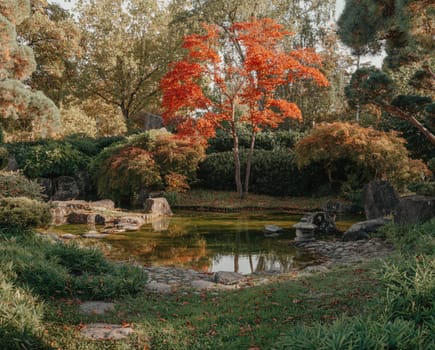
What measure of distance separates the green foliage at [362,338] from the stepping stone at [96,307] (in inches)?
93.9

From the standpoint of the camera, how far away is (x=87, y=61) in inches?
990

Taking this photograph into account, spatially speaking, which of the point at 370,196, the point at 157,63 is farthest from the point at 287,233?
the point at 157,63

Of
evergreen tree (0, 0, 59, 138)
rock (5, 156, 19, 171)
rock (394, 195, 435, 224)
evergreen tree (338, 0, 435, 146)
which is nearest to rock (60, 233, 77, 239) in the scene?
evergreen tree (0, 0, 59, 138)

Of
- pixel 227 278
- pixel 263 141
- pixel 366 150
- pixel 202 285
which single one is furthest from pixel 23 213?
pixel 263 141

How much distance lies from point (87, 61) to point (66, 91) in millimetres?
2204

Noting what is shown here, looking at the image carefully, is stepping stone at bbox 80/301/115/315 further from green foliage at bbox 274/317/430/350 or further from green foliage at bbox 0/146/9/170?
green foliage at bbox 0/146/9/170

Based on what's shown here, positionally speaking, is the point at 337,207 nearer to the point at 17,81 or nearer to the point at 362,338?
the point at 17,81

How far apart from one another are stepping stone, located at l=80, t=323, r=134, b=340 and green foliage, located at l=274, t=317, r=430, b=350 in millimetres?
1634

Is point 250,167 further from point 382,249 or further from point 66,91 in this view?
point 66,91

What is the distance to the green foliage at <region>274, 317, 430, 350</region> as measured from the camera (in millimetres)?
2352

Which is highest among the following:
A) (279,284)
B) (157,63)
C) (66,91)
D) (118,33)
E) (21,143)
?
(118,33)

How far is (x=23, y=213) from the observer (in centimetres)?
684

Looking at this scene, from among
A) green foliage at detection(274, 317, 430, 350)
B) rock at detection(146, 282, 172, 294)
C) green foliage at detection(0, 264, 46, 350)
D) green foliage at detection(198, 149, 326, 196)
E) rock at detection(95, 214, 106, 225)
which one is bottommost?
rock at detection(146, 282, 172, 294)

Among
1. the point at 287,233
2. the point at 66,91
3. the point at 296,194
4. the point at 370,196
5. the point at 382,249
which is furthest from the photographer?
the point at 66,91
